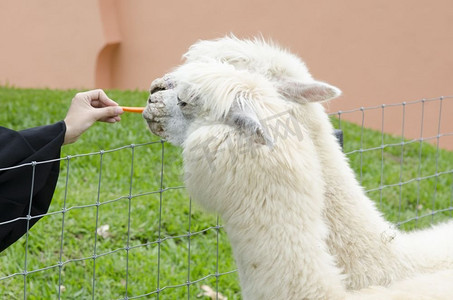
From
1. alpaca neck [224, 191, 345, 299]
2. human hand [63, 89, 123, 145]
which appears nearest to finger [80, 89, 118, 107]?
human hand [63, 89, 123, 145]

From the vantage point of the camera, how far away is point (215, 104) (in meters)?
2.51

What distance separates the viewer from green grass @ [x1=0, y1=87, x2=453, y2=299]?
4082 millimetres

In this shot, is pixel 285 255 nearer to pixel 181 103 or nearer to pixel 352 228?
pixel 352 228

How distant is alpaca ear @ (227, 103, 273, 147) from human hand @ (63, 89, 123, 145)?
61cm

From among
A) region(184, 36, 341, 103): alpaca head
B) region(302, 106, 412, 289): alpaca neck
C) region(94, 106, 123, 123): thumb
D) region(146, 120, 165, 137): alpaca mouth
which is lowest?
region(302, 106, 412, 289): alpaca neck

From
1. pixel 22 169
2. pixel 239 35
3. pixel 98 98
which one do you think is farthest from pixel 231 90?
pixel 239 35

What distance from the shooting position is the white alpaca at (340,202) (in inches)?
109

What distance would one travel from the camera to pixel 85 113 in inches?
112

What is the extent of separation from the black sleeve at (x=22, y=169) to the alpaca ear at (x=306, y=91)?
835mm

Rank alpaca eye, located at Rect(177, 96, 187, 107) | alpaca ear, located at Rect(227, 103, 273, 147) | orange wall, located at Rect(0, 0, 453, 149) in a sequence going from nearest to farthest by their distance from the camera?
1. alpaca ear, located at Rect(227, 103, 273, 147)
2. alpaca eye, located at Rect(177, 96, 187, 107)
3. orange wall, located at Rect(0, 0, 453, 149)

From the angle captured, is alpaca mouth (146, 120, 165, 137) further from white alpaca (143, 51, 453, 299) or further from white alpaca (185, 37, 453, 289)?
white alpaca (185, 37, 453, 289)

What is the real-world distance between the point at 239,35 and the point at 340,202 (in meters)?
5.51

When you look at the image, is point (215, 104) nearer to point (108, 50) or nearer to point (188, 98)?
point (188, 98)

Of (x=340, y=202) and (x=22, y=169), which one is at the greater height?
(x=22, y=169)
